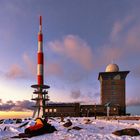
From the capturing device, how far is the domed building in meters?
130

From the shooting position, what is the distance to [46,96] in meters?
131

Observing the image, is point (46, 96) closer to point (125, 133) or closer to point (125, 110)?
point (125, 110)

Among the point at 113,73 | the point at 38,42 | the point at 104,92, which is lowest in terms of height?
the point at 104,92

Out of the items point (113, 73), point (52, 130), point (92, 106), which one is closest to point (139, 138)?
point (52, 130)

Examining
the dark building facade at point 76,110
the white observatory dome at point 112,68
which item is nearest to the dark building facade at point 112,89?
the white observatory dome at point 112,68

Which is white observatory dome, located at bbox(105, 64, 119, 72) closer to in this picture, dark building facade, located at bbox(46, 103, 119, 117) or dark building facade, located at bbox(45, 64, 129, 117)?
dark building facade, located at bbox(45, 64, 129, 117)

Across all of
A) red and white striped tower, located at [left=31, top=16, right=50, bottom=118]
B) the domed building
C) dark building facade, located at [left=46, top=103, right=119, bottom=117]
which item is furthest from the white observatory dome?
red and white striped tower, located at [left=31, top=16, right=50, bottom=118]

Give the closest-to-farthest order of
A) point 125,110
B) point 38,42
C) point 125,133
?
point 125,133 < point 38,42 < point 125,110

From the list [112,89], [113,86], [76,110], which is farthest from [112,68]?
[76,110]

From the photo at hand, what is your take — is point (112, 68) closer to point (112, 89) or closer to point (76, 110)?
point (112, 89)

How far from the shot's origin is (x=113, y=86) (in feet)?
429

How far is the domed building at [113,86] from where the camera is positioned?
129625 millimetres

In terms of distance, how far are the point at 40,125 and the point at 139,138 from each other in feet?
34.3

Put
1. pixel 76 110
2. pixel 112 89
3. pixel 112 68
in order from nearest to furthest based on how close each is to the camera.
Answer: pixel 76 110, pixel 112 89, pixel 112 68
